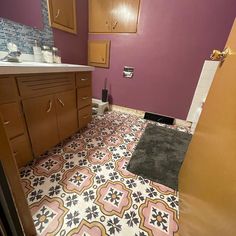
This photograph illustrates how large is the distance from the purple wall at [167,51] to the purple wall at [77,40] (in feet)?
0.67

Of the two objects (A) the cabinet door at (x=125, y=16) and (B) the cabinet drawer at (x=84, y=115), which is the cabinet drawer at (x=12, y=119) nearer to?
(B) the cabinet drawer at (x=84, y=115)

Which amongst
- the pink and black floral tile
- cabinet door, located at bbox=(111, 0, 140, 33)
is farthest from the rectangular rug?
cabinet door, located at bbox=(111, 0, 140, 33)

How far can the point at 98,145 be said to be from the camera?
150cm

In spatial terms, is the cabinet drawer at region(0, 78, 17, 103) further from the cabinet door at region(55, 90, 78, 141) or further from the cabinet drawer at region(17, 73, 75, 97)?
the cabinet door at region(55, 90, 78, 141)

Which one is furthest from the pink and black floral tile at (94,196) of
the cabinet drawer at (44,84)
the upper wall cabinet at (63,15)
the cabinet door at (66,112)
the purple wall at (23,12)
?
the upper wall cabinet at (63,15)

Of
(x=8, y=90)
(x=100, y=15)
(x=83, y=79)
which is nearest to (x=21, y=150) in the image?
(x=8, y=90)

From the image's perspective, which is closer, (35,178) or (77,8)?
(35,178)

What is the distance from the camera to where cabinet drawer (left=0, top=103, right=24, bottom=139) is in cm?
82

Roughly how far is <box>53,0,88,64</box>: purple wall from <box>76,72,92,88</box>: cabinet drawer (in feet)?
2.24

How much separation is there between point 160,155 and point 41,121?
3.88ft

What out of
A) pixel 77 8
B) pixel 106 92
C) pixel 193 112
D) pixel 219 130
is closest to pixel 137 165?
pixel 219 130

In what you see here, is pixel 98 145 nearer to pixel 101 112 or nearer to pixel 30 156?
pixel 30 156

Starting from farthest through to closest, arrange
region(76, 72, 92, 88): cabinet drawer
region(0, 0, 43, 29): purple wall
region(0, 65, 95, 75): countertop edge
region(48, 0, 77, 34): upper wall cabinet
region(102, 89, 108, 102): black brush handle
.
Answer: region(102, 89, 108, 102): black brush handle, region(48, 0, 77, 34): upper wall cabinet, region(76, 72, 92, 88): cabinet drawer, region(0, 0, 43, 29): purple wall, region(0, 65, 95, 75): countertop edge

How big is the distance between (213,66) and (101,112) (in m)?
1.74
